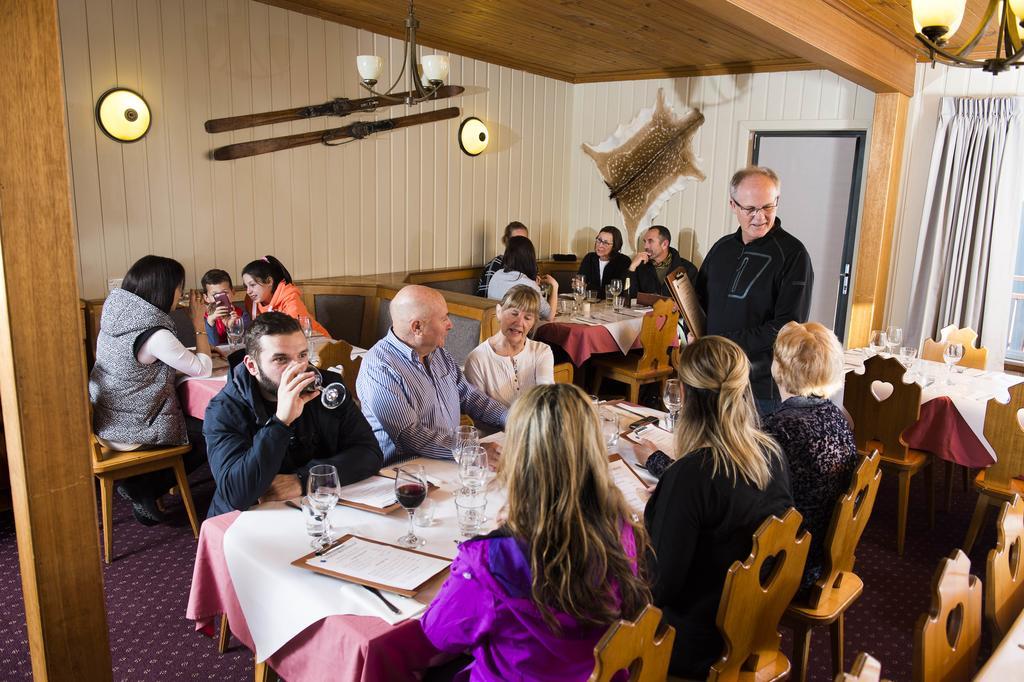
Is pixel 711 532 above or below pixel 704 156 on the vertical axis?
below

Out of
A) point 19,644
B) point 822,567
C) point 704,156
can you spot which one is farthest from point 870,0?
point 19,644

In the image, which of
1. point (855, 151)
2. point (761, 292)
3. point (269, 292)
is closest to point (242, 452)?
point (761, 292)

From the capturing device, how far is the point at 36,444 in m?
1.57

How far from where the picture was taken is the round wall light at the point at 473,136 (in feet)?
22.5

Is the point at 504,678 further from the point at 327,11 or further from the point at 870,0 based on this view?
the point at 327,11

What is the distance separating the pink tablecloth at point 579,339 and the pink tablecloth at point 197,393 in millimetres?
2390

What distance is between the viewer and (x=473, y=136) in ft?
22.9

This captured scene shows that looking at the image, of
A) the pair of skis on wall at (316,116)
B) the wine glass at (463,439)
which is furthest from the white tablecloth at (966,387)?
the pair of skis on wall at (316,116)

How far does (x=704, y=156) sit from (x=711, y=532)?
19.6ft

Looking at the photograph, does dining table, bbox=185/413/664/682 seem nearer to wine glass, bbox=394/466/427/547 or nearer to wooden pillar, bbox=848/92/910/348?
wine glass, bbox=394/466/427/547

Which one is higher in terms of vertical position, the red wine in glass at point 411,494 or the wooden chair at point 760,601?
the red wine in glass at point 411,494

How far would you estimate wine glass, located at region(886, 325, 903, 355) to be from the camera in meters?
4.17

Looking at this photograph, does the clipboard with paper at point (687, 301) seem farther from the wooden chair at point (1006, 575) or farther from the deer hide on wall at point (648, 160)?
the deer hide on wall at point (648, 160)

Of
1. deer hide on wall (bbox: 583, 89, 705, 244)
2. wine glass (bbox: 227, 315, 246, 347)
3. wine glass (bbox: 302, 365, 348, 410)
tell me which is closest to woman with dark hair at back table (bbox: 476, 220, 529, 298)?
deer hide on wall (bbox: 583, 89, 705, 244)
